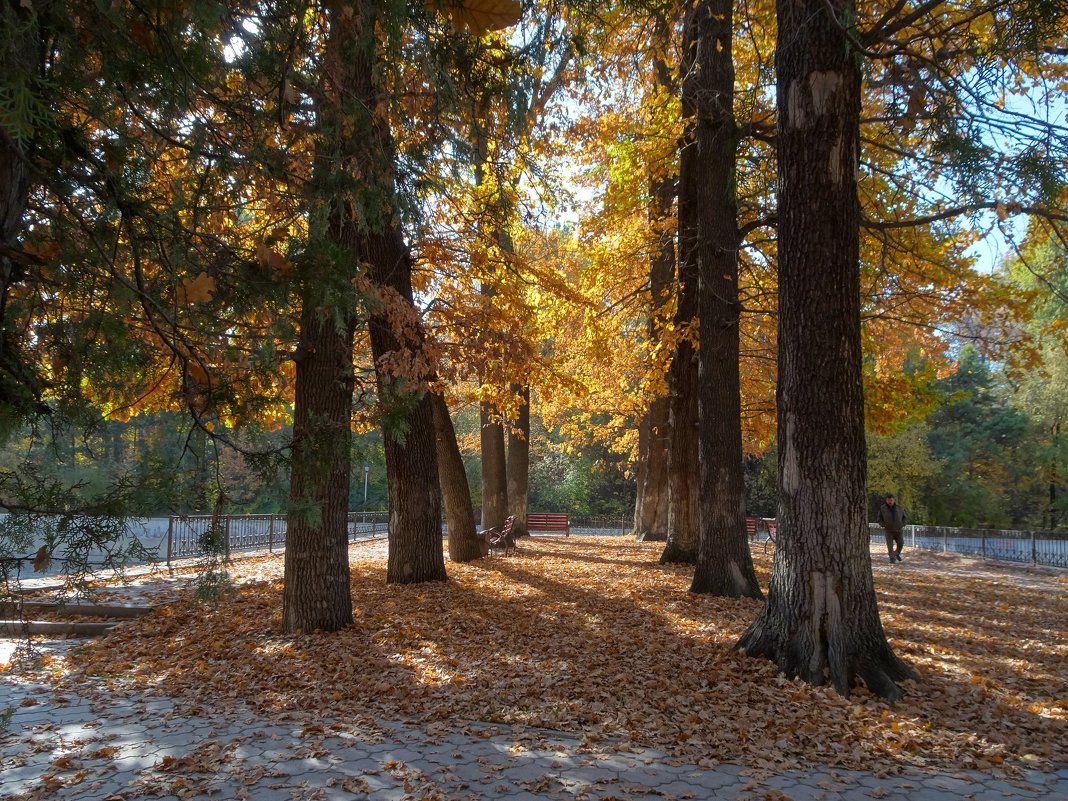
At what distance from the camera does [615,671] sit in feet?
22.2

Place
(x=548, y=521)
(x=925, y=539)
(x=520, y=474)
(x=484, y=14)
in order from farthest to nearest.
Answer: (x=548, y=521) < (x=925, y=539) < (x=520, y=474) < (x=484, y=14)

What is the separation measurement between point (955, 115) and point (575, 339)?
10148mm

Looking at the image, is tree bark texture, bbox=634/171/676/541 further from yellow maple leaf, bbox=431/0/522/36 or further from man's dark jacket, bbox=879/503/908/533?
yellow maple leaf, bbox=431/0/522/36

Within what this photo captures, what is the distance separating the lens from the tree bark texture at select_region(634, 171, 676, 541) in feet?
47.9

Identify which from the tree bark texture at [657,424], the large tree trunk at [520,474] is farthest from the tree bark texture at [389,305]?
the large tree trunk at [520,474]

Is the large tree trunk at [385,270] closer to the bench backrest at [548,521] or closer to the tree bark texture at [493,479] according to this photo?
the tree bark texture at [493,479]

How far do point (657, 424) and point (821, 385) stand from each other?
1297 centimetres

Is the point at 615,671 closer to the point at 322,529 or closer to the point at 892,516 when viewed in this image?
the point at 322,529

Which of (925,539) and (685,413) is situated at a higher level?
(685,413)

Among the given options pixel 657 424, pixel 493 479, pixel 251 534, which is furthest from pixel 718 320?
pixel 251 534

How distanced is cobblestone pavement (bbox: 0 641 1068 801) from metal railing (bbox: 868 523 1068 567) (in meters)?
20.2

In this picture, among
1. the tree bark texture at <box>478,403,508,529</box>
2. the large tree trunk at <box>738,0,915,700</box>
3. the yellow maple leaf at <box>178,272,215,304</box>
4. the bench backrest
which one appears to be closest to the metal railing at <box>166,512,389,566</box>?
the tree bark texture at <box>478,403,508,529</box>

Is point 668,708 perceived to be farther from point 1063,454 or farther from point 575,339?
point 1063,454

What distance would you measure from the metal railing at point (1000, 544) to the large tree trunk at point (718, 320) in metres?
15.6
